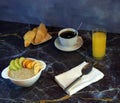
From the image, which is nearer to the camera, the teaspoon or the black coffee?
the teaspoon

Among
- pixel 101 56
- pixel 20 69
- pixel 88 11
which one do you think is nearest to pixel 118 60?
pixel 101 56

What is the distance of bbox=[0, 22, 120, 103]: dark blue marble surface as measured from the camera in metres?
1.26

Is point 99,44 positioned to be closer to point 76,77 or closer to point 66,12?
point 76,77

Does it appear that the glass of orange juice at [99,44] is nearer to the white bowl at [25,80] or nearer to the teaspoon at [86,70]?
the teaspoon at [86,70]

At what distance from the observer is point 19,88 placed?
4.33 feet

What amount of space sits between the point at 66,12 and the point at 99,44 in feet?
1.08

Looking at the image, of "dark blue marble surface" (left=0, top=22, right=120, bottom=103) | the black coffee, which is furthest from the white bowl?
the black coffee

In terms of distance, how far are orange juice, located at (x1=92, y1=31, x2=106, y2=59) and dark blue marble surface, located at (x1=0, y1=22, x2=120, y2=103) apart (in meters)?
0.03

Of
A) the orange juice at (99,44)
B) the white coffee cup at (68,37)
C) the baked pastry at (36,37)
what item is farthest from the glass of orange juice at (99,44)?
the baked pastry at (36,37)

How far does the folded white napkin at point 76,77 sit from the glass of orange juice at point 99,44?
10 cm

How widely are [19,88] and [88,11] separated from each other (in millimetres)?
575

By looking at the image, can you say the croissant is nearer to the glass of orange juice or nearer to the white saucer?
the white saucer

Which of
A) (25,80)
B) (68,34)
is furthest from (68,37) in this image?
(25,80)

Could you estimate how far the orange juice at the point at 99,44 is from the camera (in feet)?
4.61
